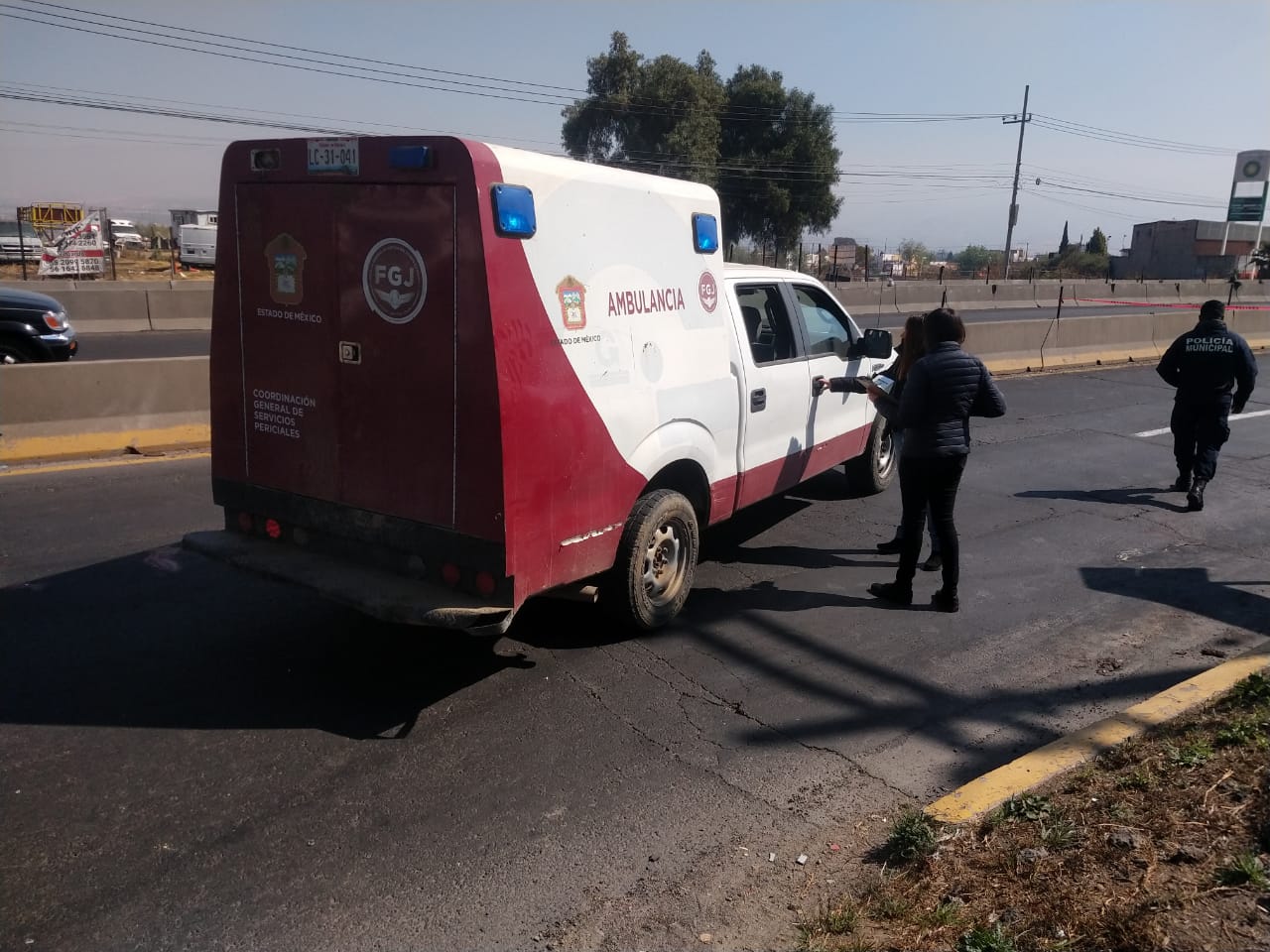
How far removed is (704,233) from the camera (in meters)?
5.61

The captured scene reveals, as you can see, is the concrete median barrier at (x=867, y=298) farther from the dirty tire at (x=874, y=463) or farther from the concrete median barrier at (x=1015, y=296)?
the dirty tire at (x=874, y=463)

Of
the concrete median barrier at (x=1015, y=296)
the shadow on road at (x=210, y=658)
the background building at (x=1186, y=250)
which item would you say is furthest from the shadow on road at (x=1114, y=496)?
the background building at (x=1186, y=250)

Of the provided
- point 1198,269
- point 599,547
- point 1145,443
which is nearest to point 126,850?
point 599,547

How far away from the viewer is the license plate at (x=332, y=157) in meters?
4.39

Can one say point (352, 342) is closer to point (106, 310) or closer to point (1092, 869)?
point (1092, 869)

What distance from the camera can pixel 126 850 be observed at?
3.47 m

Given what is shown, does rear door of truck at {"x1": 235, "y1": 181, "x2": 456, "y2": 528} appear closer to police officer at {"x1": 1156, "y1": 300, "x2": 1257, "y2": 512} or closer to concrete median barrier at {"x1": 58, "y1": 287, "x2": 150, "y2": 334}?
police officer at {"x1": 1156, "y1": 300, "x2": 1257, "y2": 512}

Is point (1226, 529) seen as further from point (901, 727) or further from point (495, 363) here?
point (495, 363)

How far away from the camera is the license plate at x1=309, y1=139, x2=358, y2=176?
14.4 ft

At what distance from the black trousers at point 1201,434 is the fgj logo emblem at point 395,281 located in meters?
7.49

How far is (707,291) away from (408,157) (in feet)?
6.78

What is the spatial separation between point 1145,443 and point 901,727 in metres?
8.59

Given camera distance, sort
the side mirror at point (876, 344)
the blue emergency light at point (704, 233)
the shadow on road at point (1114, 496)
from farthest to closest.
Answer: the shadow on road at point (1114, 496), the side mirror at point (876, 344), the blue emergency light at point (704, 233)

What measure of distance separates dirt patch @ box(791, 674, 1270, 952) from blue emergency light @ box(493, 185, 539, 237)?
9.28 ft
